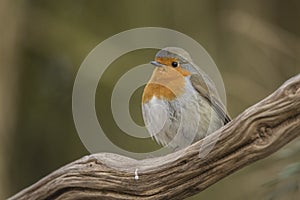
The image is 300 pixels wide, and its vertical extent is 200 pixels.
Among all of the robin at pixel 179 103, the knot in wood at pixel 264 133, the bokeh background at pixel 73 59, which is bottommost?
the knot in wood at pixel 264 133

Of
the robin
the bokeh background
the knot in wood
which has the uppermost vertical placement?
the bokeh background

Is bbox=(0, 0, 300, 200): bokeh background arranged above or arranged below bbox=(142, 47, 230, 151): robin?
above

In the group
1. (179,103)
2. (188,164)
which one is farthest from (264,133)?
(179,103)

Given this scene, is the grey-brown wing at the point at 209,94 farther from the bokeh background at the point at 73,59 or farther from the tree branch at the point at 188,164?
the bokeh background at the point at 73,59

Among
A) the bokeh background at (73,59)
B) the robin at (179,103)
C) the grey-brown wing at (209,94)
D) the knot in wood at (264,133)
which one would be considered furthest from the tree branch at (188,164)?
the bokeh background at (73,59)

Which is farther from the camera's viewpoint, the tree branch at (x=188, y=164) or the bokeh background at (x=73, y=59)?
the bokeh background at (x=73, y=59)

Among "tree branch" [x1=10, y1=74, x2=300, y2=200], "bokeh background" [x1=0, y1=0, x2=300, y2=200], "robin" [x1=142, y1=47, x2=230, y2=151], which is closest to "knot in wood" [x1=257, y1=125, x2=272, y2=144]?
"tree branch" [x1=10, y1=74, x2=300, y2=200]

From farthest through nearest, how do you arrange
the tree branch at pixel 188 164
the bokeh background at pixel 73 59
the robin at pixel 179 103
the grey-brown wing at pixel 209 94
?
the bokeh background at pixel 73 59, the grey-brown wing at pixel 209 94, the robin at pixel 179 103, the tree branch at pixel 188 164

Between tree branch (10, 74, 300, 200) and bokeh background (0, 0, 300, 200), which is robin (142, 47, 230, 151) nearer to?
tree branch (10, 74, 300, 200)

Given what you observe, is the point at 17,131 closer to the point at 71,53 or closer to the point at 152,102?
the point at 71,53
